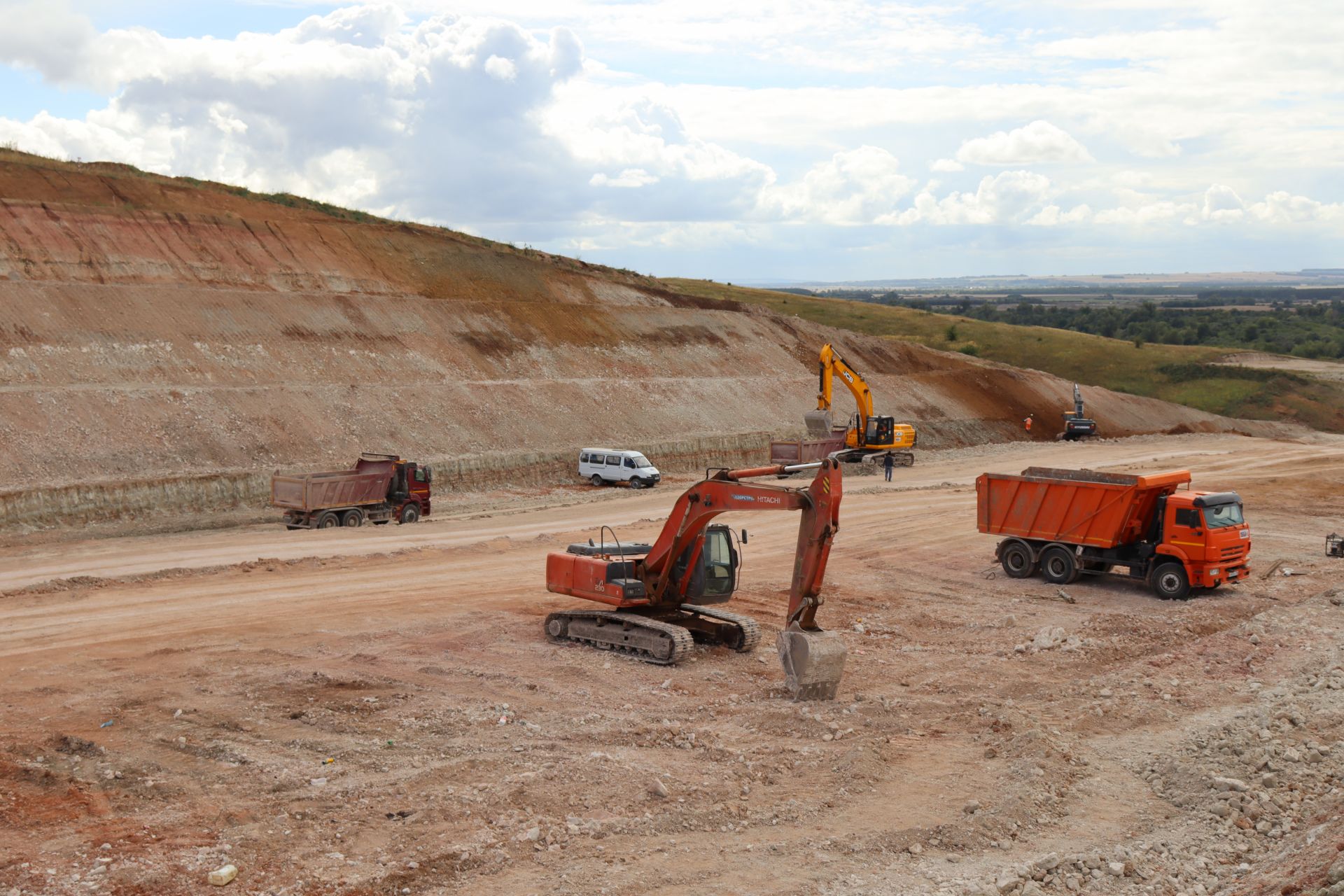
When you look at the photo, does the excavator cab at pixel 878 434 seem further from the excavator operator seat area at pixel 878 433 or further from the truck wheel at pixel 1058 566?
the truck wheel at pixel 1058 566

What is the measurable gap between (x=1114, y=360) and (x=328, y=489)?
205ft

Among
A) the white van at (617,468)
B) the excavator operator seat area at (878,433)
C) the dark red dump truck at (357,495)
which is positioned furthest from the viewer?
the excavator operator seat area at (878,433)

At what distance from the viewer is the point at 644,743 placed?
13414 millimetres

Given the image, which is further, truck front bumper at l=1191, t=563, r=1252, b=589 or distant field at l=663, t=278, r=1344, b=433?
distant field at l=663, t=278, r=1344, b=433

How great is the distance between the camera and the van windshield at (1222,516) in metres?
22.6

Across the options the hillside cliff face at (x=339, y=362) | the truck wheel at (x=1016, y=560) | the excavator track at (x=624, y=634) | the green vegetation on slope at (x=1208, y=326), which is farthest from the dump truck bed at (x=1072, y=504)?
the green vegetation on slope at (x=1208, y=326)

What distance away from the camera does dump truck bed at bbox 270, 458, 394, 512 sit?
99.9 feet

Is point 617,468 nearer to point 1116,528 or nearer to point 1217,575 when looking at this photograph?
point 1116,528

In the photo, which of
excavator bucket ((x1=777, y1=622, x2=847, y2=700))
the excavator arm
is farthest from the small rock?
the excavator arm

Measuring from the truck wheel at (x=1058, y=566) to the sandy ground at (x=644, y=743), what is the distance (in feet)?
2.20

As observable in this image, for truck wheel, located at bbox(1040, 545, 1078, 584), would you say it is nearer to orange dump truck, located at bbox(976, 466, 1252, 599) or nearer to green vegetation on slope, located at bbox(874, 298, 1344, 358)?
orange dump truck, located at bbox(976, 466, 1252, 599)

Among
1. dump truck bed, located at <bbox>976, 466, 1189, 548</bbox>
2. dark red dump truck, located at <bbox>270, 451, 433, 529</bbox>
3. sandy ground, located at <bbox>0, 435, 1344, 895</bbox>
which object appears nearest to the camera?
sandy ground, located at <bbox>0, 435, 1344, 895</bbox>

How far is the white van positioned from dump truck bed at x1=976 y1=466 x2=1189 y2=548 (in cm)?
1767

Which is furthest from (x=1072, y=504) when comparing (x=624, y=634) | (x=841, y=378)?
(x=841, y=378)
